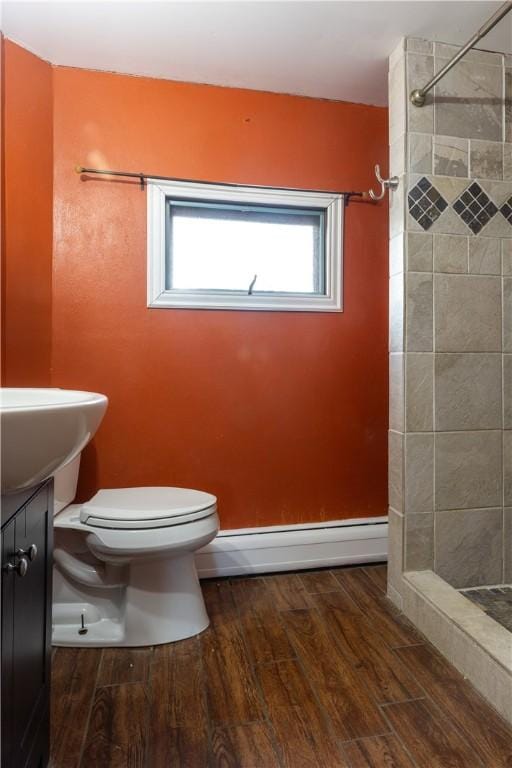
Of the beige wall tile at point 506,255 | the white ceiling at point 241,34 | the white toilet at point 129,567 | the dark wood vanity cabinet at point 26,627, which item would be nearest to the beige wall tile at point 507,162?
the beige wall tile at point 506,255

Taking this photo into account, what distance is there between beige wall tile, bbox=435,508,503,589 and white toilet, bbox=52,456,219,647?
2.97 feet

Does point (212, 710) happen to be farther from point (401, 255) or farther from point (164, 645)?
point (401, 255)

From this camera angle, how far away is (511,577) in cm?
174

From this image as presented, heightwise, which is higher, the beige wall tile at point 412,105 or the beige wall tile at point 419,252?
the beige wall tile at point 412,105

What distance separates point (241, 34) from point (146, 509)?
1.81 m

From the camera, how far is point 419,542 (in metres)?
1.68

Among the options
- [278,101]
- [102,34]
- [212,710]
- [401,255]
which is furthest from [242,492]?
[102,34]

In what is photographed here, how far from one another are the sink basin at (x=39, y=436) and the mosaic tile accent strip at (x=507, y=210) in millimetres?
1736

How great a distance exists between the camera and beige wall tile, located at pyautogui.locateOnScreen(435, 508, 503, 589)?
5.56 feet

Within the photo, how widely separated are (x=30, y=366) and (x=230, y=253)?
3.33ft

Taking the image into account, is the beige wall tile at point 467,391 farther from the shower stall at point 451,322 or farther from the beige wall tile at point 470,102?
the beige wall tile at point 470,102

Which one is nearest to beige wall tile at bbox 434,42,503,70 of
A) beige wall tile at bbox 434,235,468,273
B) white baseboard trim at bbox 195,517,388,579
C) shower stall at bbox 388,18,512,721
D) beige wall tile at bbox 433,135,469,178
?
shower stall at bbox 388,18,512,721

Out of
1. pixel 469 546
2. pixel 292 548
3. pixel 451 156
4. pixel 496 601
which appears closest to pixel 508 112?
pixel 451 156

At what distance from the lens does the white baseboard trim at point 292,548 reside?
76.2 inches
